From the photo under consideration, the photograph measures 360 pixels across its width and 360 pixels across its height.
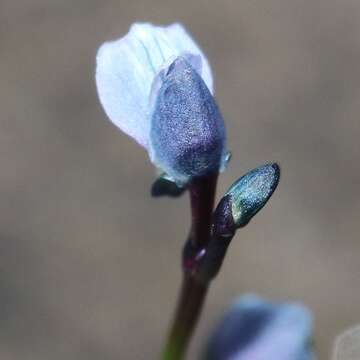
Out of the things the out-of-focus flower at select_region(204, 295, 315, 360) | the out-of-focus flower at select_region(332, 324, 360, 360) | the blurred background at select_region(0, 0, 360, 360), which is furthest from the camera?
the blurred background at select_region(0, 0, 360, 360)

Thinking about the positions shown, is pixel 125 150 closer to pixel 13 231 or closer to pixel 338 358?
pixel 13 231

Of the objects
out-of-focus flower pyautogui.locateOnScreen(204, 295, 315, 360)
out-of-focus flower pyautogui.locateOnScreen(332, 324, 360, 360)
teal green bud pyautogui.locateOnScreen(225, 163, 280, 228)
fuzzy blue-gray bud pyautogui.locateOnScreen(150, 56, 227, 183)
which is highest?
fuzzy blue-gray bud pyautogui.locateOnScreen(150, 56, 227, 183)

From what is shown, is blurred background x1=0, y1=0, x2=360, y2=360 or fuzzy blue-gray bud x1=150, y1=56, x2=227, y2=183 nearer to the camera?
fuzzy blue-gray bud x1=150, y1=56, x2=227, y2=183

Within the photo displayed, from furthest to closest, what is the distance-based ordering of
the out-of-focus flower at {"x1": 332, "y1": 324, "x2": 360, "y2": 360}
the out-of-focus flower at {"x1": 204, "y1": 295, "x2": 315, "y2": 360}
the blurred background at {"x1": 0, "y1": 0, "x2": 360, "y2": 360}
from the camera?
the blurred background at {"x1": 0, "y1": 0, "x2": 360, "y2": 360} → the out-of-focus flower at {"x1": 204, "y1": 295, "x2": 315, "y2": 360} → the out-of-focus flower at {"x1": 332, "y1": 324, "x2": 360, "y2": 360}

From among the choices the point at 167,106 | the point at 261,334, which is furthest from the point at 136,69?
the point at 261,334

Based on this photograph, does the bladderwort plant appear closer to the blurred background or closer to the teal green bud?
the teal green bud

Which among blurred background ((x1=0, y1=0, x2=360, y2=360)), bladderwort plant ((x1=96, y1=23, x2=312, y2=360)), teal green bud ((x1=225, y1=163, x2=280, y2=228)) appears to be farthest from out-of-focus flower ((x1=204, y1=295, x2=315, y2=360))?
blurred background ((x1=0, y1=0, x2=360, y2=360))
